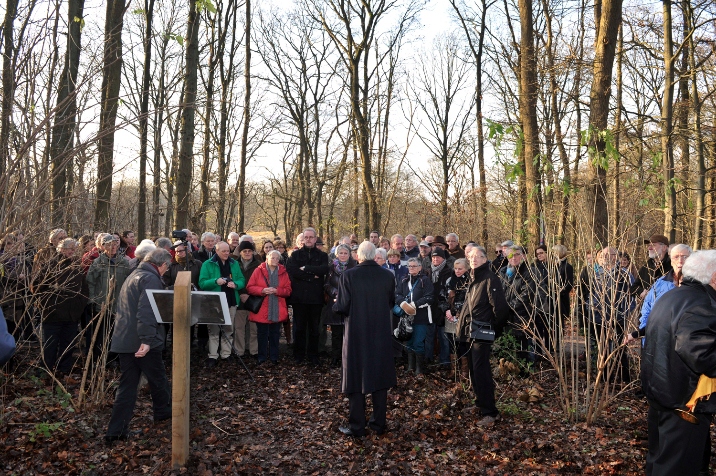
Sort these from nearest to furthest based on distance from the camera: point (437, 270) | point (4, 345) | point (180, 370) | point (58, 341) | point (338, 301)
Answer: point (4, 345)
point (180, 370)
point (338, 301)
point (58, 341)
point (437, 270)

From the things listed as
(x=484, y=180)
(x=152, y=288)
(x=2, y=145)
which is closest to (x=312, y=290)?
(x=152, y=288)

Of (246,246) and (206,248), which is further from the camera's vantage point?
(246,246)

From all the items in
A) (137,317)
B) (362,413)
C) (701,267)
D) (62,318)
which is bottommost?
(362,413)

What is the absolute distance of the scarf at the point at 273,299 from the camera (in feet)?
28.5

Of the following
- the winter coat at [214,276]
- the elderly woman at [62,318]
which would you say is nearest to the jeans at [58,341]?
the elderly woman at [62,318]

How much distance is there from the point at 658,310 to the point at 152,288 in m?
4.46

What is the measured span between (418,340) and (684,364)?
4.51 m

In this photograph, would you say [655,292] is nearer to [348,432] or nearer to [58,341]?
[348,432]

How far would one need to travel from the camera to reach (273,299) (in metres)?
8.72

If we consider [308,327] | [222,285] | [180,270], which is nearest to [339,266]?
[308,327]

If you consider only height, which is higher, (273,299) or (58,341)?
(273,299)

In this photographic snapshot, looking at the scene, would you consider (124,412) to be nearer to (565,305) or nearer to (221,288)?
(221,288)

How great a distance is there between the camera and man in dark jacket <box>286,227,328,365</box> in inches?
347

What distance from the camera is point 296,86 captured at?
28.8 metres
